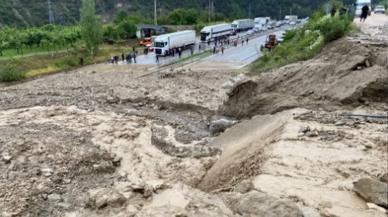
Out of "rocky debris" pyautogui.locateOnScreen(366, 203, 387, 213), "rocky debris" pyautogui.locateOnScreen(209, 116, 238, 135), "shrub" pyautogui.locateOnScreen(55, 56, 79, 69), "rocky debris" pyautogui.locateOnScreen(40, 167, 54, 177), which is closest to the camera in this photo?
"rocky debris" pyautogui.locateOnScreen(366, 203, 387, 213)

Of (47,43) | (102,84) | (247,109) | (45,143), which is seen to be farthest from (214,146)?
(47,43)

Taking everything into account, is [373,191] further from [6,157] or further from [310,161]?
[6,157]

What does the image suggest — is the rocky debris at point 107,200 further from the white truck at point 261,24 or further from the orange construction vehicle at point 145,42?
the white truck at point 261,24

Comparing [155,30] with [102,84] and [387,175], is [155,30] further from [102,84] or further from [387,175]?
[387,175]

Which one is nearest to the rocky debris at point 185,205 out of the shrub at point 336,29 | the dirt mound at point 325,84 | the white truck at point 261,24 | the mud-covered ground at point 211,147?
the mud-covered ground at point 211,147

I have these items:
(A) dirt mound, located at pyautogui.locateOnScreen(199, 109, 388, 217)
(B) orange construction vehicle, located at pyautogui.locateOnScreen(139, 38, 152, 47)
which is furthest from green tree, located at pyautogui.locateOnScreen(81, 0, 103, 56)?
(A) dirt mound, located at pyautogui.locateOnScreen(199, 109, 388, 217)

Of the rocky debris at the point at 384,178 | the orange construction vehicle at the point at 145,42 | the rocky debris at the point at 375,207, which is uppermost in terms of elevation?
the rocky debris at the point at 384,178

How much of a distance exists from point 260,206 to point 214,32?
61254 mm

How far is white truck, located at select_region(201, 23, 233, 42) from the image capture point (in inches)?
2719

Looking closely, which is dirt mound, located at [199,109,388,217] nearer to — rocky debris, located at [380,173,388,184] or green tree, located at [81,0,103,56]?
rocky debris, located at [380,173,388,184]

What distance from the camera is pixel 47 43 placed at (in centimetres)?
5869

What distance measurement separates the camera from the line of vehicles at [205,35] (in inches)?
2135

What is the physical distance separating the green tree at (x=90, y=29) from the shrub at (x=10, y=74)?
538 inches

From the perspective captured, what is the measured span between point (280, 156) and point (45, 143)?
10.9 metres
